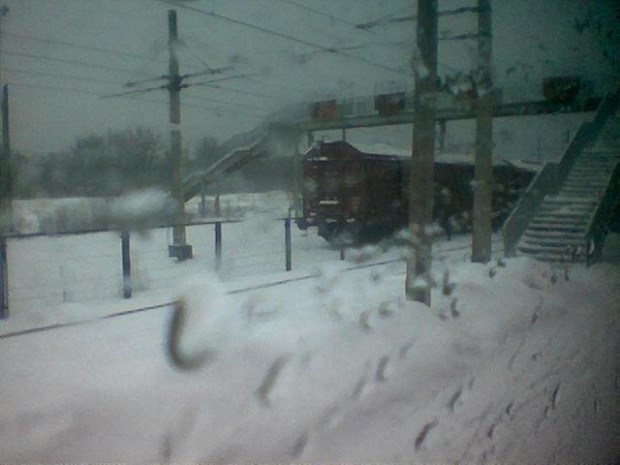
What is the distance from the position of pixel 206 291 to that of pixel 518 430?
5.05m

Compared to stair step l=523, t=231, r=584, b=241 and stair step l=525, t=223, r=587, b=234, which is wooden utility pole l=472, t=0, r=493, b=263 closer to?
stair step l=523, t=231, r=584, b=241

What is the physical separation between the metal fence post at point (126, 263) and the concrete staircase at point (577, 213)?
27.9 ft

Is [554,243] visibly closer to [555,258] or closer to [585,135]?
[555,258]

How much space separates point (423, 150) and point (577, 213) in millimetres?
8113

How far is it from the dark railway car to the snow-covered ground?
31.1 ft

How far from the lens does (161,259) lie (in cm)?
1159

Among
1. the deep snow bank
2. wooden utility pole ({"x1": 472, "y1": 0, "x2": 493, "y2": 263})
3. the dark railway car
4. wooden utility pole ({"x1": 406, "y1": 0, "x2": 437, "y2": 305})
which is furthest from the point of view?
the dark railway car

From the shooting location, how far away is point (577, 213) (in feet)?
40.9

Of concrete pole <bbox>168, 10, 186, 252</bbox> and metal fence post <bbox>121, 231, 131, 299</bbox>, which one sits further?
concrete pole <bbox>168, 10, 186, 252</bbox>

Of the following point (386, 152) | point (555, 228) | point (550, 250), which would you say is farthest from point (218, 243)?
point (386, 152)

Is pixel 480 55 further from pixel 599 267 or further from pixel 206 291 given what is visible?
pixel 206 291

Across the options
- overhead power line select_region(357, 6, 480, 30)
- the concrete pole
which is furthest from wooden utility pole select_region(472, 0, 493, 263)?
the concrete pole

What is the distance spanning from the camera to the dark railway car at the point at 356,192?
54.7ft

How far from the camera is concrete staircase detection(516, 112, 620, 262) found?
37.1ft
